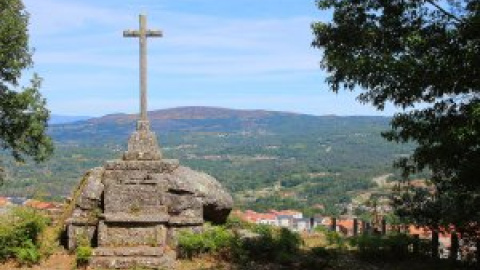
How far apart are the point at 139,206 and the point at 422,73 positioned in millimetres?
8286

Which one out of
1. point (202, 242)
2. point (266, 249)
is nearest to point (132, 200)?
point (202, 242)

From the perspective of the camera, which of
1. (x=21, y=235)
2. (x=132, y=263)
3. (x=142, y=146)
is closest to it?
(x=132, y=263)

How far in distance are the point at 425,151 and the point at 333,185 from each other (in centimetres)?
16565

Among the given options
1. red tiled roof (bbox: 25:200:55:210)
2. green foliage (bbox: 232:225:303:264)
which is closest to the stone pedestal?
green foliage (bbox: 232:225:303:264)

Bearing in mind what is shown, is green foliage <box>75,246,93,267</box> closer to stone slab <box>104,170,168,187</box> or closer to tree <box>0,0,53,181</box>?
stone slab <box>104,170,168,187</box>

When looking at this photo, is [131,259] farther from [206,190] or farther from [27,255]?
[206,190]

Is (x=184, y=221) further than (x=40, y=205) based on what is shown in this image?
No

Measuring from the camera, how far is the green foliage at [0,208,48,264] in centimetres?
1448

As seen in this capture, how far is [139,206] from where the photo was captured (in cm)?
1558

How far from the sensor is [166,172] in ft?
53.8

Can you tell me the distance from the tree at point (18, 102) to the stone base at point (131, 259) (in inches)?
365

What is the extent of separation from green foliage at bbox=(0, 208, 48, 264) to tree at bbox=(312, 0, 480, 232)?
8068 mm

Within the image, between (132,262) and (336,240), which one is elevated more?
(132,262)

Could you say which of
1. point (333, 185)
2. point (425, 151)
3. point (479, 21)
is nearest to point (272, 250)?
point (425, 151)
